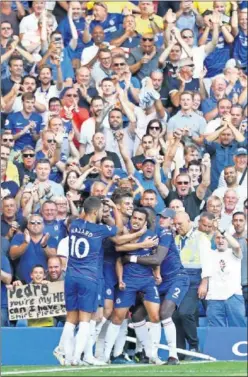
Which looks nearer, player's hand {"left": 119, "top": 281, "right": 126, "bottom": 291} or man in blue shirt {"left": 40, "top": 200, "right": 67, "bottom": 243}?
player's hand {"left": 119, "top": 281, "right": 126, "bottom": 291}

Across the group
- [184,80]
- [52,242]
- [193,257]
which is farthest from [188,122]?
[52,242]

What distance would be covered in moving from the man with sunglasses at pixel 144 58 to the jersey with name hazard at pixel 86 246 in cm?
558

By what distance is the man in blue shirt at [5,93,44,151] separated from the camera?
14062 millimetres

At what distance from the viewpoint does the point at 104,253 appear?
11359 mm

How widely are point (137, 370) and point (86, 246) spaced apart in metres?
1.31

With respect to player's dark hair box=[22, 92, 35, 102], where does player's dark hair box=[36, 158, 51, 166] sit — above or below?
below

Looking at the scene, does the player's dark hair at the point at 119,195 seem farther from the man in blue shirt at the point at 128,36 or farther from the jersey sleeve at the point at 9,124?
the man in blue shirt at the point at 128,36

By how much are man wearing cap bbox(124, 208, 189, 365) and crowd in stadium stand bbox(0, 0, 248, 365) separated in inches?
0.5

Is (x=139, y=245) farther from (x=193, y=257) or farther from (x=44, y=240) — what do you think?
(x=193, y=257)

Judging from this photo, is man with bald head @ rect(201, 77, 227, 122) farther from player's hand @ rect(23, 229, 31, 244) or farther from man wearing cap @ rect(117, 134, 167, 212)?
player's hand @ rect(23, 229, 31, 244)

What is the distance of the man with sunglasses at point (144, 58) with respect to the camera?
16062 millimetres

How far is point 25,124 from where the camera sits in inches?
557

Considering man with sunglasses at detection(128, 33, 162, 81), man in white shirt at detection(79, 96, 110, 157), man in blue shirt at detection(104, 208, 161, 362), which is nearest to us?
man in blue shirt at detection(104, 208, 161, 362)

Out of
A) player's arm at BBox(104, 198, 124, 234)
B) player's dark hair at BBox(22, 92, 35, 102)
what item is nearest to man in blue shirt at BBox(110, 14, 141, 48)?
player's dark hair at BBox(22, 92, 35, 102)
